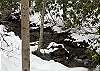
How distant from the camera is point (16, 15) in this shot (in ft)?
Answer: 44.0

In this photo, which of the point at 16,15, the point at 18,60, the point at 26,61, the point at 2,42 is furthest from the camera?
the point at 16,15

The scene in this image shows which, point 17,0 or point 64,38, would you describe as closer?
point 64,38

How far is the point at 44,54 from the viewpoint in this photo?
9320mm

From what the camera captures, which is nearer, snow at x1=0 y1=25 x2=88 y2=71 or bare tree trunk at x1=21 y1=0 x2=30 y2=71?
bare tree trunk at x1=21 y1=0 x2=30 y2=71

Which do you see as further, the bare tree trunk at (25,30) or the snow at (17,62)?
the snow at (17,62)

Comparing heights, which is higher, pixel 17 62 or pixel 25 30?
pixel 25 30

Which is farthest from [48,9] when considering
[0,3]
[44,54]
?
[44,54]

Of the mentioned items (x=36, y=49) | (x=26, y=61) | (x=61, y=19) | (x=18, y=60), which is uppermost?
(x=61, y=19)

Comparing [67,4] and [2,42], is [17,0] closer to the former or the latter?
[67,4]

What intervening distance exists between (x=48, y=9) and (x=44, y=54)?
10.8 feet

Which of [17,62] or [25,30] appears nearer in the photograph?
[25,30]

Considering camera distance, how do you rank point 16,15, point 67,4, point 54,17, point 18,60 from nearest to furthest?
point 18,60 → point 67,4 → point 54,17 → point 16,15

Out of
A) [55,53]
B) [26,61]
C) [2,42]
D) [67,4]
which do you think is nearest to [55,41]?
[55,53]

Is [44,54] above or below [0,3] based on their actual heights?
→ below
